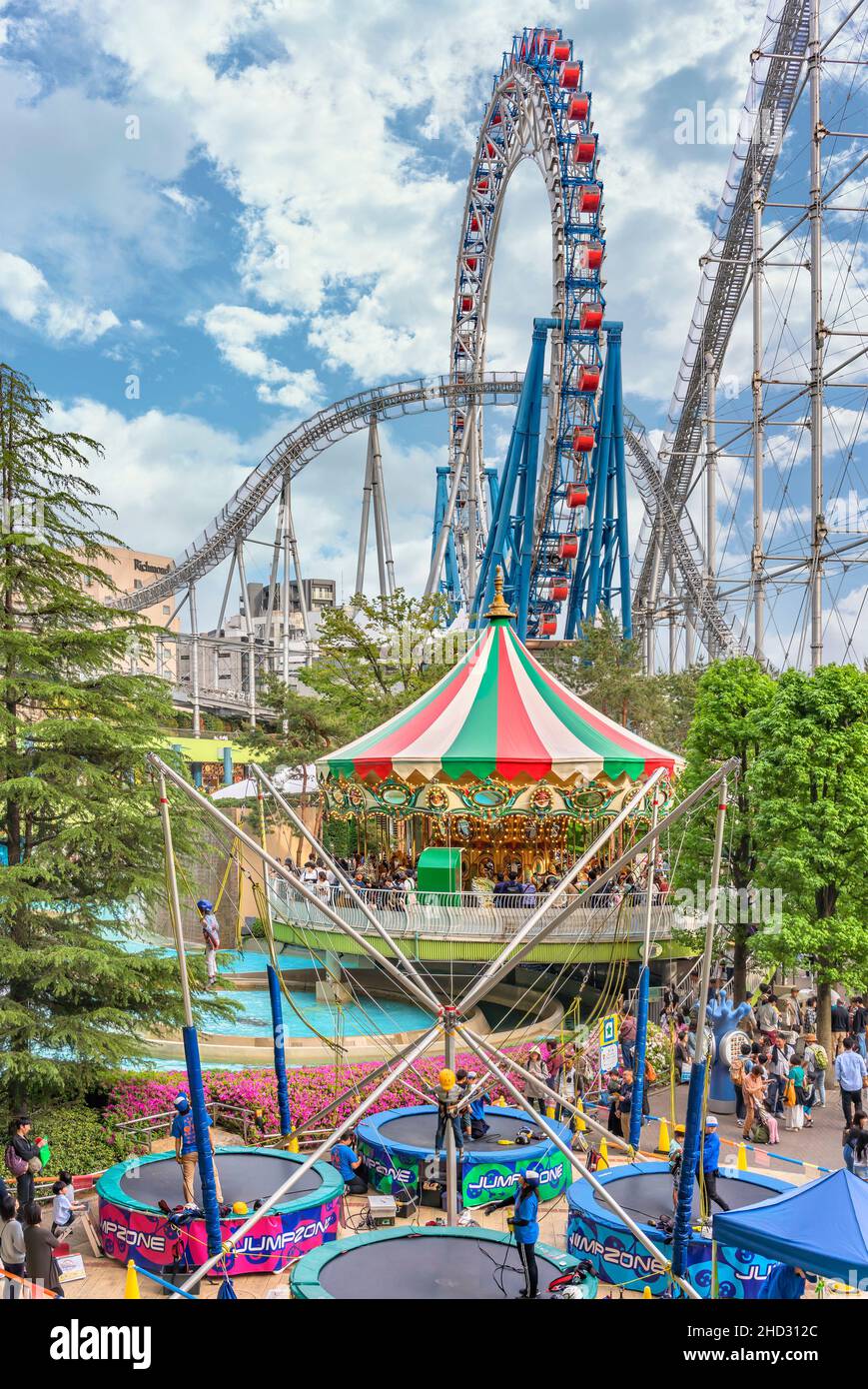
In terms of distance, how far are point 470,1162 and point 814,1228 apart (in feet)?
15.9

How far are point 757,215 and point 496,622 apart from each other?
13.7 meters

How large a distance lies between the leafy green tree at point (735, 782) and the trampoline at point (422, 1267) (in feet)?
32.4

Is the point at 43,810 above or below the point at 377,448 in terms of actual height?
below

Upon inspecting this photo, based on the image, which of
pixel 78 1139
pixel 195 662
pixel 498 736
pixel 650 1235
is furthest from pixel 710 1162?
pixel 195 662

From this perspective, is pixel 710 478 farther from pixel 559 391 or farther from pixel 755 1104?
pixel 755 1104

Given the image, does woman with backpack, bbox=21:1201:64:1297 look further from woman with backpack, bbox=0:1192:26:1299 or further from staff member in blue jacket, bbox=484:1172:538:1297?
staff member in blue jacket, bbox=484:1172:538:1297

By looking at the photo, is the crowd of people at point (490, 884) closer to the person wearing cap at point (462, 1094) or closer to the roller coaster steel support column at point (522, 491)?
the person wearing cap at point (462, 1094)

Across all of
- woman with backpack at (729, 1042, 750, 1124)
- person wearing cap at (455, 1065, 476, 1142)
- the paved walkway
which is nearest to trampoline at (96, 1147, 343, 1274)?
person wearing cap at (455, 1065, 476, 1142)

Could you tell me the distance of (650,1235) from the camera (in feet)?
31.4

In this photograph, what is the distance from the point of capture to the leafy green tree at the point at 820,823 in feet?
54.9

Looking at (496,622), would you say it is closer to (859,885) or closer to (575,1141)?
(859,885)

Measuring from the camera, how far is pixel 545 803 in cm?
1723
